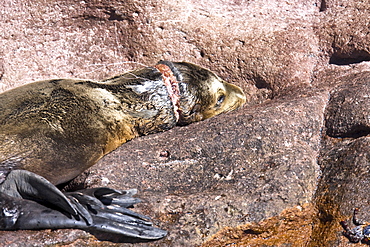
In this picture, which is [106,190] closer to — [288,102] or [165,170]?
[165,170]

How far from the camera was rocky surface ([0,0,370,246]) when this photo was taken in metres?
2.73

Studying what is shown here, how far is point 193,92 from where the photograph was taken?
4.16 metres

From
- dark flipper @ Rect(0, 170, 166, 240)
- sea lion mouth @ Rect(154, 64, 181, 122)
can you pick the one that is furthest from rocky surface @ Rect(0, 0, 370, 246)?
sea lion mouth @ Rect(154, 64, 181, 122)

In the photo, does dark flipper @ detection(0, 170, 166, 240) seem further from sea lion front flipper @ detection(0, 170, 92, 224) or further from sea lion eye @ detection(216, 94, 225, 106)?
sea lion eye @ detection(216, 94, 225, 106)

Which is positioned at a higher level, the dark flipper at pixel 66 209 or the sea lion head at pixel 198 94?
the sea lion head at pixel 198 94

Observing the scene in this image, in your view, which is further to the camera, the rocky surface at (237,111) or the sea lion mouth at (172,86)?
the sea lion mouth at (172,86)

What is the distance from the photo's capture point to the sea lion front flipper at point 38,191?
260cm

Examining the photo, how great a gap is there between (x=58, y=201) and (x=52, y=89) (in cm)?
125

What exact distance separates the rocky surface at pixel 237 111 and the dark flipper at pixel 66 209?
7 cm

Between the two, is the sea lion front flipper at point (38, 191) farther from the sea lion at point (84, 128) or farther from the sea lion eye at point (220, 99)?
the sea lion eye at point (220, 99)

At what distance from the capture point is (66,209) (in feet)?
8.52

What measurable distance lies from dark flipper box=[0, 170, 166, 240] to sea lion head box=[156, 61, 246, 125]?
1405 mm

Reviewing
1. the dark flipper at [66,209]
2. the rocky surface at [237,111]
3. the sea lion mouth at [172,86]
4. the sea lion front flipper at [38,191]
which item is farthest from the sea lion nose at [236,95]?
the sea lion front flipper at [38,191]

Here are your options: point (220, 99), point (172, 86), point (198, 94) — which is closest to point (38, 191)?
point (172, 86)
